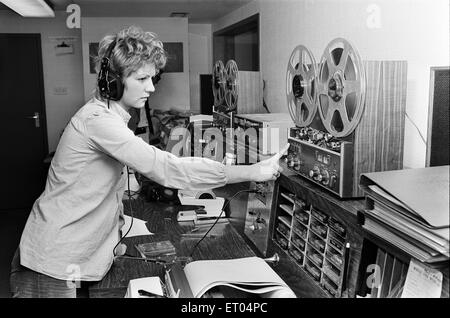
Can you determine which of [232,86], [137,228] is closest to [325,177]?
[137,228]

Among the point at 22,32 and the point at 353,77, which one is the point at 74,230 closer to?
the point at 353,77

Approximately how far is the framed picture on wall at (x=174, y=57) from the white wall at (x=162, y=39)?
0.03 meters

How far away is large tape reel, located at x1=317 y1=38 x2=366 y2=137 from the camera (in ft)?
3.95

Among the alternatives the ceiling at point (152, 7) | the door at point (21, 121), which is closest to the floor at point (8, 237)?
the door at point (21, 121)

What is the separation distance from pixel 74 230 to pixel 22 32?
4545mm

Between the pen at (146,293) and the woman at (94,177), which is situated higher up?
the woman at (94,177)

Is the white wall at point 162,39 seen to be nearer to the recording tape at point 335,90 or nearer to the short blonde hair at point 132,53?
the short blonde hair at point 132,53

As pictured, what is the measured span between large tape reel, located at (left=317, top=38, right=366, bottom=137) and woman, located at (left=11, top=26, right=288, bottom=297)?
0.26 meters

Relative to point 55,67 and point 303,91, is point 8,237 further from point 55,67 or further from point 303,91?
point 303,91

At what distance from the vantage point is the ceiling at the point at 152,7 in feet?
12.4

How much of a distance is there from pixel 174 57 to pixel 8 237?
7.93 ft

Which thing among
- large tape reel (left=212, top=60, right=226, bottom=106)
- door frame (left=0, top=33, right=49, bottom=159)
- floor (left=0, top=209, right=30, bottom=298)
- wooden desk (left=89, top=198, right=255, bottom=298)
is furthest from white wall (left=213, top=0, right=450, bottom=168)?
door frame (left=0, top=33, right=49, bottom=159)
